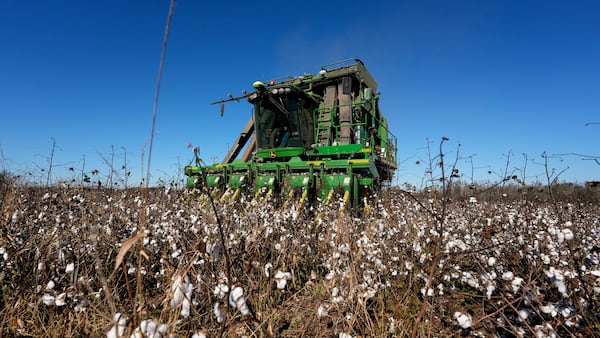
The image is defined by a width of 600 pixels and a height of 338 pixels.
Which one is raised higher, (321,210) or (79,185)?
(79,185)

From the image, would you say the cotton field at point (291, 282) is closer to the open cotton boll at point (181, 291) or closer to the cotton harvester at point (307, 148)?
the open cotton boll at point (181, 291)

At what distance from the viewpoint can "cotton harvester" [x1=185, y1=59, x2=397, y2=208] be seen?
245 inches

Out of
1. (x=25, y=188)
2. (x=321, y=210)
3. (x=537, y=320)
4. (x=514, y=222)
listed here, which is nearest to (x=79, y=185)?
(x=25, y=188)

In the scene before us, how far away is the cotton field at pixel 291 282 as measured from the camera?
1.47m

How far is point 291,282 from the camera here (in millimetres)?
2939

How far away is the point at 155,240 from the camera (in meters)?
2.80

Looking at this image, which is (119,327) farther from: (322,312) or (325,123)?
(325,123)

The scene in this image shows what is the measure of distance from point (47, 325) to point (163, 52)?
244 cm

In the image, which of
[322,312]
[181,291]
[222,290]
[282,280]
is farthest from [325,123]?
[181,291]

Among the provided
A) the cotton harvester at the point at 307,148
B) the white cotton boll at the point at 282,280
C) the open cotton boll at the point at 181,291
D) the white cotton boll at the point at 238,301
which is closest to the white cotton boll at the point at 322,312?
the white cotton boll at the point at 282,280

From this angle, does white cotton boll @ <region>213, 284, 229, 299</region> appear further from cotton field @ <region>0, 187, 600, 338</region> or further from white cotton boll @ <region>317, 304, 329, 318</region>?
white cotton boll @ <region>317, 304, 329, 318</region>

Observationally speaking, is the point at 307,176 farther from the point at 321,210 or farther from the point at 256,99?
the point at 256,99

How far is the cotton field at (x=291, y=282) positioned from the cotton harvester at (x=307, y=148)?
7.73ft

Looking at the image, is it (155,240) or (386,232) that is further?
(386,232)
